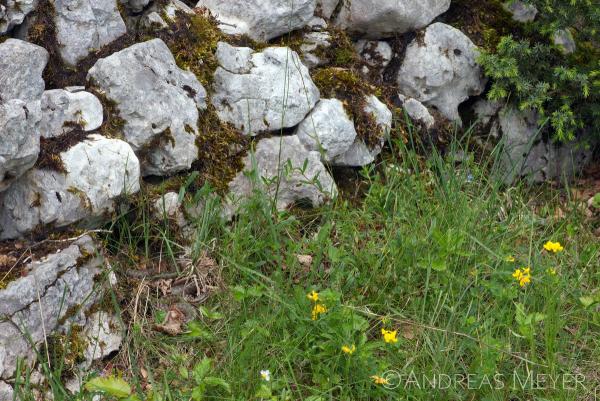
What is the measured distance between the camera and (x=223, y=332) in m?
3.29

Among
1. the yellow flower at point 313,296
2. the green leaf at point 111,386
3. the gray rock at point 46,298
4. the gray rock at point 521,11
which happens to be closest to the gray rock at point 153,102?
the gray rock at point 46,298

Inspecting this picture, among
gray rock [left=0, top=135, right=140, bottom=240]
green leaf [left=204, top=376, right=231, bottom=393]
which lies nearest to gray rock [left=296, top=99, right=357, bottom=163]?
gray rock [left=0, top=135, right=140, bottom=240]

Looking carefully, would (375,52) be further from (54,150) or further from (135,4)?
(54,150)

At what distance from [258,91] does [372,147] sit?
0.74 metres

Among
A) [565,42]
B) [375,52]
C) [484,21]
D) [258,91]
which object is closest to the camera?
[258,91]

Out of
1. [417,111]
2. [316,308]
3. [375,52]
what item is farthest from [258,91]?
[316,308]

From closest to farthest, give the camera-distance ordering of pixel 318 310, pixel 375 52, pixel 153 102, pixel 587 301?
1. pixel 318 310
2. pixel 587 301
3. pixel 153 102
4. pixel 375 52

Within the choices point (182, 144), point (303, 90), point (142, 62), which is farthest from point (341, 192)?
point (142, 62)

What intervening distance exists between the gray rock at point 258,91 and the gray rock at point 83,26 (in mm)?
607

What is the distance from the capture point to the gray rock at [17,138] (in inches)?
123

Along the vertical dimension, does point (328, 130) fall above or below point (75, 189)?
below

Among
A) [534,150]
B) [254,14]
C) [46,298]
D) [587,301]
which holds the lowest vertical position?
[534,150]

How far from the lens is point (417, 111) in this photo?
4676 millimetres

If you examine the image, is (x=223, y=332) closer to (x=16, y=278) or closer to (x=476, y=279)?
(x=16, y=278)
